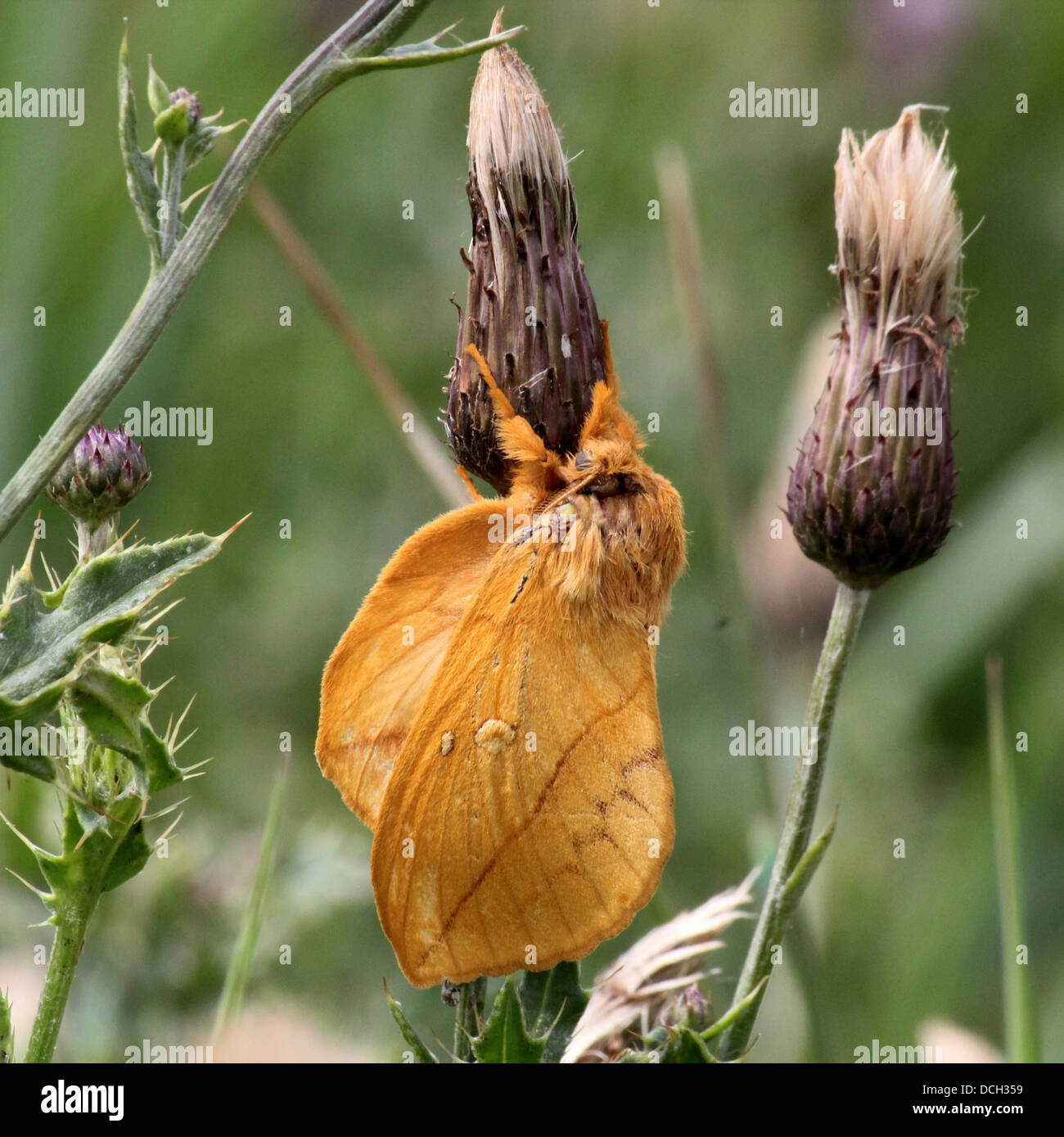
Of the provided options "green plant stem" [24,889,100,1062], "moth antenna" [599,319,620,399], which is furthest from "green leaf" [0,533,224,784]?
"moth antenna" [599,319,620,399]

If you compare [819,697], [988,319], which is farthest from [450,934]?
[988,319]

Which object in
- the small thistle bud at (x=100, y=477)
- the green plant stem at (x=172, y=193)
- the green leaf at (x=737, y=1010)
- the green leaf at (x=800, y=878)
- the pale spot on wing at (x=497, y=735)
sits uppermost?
the green plant stem at (x=172, y=193)

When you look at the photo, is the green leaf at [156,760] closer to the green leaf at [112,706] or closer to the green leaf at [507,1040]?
the green leaf at [112,706]

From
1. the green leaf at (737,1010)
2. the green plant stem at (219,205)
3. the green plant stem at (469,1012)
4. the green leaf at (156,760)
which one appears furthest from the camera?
the green plant stem at (469,1012)

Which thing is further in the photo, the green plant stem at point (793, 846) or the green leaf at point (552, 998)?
the green leaf at point (552, 998)

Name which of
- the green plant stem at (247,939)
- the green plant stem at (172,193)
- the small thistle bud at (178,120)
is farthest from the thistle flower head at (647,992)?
the small thistle bud at (178,120)

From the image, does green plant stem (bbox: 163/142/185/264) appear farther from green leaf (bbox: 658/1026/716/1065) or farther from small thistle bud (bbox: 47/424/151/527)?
green leaf (bbox: 658/1026/716/1065)
